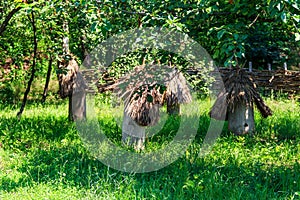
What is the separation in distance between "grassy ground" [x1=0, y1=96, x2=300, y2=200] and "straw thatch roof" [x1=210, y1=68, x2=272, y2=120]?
39cm

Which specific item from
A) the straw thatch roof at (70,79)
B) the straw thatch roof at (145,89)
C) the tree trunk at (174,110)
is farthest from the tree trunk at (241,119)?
the straw thatch roof at (70,79)

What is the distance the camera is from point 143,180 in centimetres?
426

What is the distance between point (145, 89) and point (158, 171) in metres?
1.10

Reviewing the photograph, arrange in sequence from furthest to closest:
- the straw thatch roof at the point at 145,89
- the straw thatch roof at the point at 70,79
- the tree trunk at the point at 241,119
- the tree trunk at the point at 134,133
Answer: the straw thatch roof at the point at 70,79, the tree trunk at the point at 241,119, the tree trunk at the point at 134,133, the straw thatch roof at the point at 145,89

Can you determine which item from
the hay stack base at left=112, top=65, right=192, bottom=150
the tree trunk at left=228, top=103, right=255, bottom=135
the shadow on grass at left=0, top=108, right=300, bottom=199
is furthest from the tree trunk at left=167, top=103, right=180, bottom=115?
the shadow on grass at left=0, top=108, right=300, bottom=199

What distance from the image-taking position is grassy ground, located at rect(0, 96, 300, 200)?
3.86 m

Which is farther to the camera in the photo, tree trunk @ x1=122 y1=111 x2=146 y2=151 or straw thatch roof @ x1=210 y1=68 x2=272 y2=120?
straw thatch roof @ x1=210 y1=68 x2=272 y2=120

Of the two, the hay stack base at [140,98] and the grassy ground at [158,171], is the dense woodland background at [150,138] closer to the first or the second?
the grassy ground at [158,171]

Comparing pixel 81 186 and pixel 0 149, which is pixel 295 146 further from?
pixel 0 149

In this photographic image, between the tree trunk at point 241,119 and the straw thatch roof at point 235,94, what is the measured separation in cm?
8

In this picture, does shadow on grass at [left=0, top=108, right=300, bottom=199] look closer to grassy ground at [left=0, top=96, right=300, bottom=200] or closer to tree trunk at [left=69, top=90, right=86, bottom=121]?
grassy ground at [left=0, top=96, right=300, bottom=200]

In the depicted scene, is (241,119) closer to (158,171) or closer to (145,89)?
(145,89)

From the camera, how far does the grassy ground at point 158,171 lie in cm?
386

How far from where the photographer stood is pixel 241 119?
677 cm
